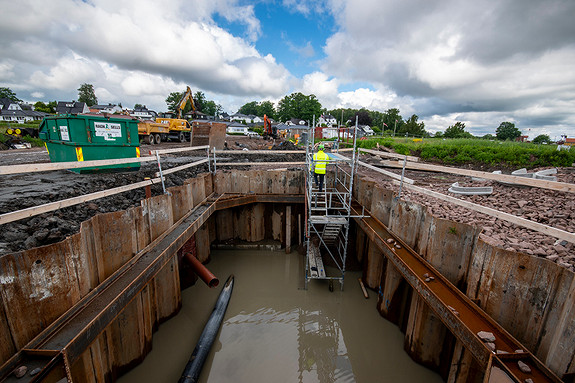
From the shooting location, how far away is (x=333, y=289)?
694 cm

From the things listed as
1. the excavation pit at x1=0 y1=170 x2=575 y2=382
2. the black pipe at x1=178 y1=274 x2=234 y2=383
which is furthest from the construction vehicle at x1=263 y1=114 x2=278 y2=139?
the black pipe at x1=178 y1=274 x2=234 y2=383

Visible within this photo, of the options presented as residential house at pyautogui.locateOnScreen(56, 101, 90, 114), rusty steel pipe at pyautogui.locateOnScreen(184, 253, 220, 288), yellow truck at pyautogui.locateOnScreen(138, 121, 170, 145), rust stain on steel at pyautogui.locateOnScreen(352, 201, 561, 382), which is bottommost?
rusty steel pipe at pyautogui.locateOnScreen(184, 253, 220, 288)

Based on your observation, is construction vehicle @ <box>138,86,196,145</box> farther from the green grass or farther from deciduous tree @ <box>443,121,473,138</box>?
deciduous tree @ <box>443,121,473,138</box>

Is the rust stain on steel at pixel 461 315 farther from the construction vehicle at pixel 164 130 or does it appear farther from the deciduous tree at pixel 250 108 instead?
the deciduous tree at pixel 250 108

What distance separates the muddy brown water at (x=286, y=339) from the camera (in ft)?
14.8

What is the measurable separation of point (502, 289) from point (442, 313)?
773mm

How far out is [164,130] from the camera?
19609mm

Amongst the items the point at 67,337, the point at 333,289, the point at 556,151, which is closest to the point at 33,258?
the point at 67,337

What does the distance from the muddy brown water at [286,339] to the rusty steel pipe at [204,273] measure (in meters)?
1.11

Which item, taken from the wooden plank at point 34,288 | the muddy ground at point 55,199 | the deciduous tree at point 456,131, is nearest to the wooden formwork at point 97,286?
the wooden plank at point 34,288

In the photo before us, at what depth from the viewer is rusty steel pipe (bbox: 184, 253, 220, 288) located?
5.22 meters

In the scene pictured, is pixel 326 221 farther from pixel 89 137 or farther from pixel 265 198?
pixel 89 137

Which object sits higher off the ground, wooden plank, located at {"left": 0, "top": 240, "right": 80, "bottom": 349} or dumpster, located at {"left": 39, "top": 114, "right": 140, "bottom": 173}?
dumpster, located at {"left": 39, "top": 114, "right": 140, "bottom": 173}

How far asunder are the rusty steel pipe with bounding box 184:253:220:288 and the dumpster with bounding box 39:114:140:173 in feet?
13.2
